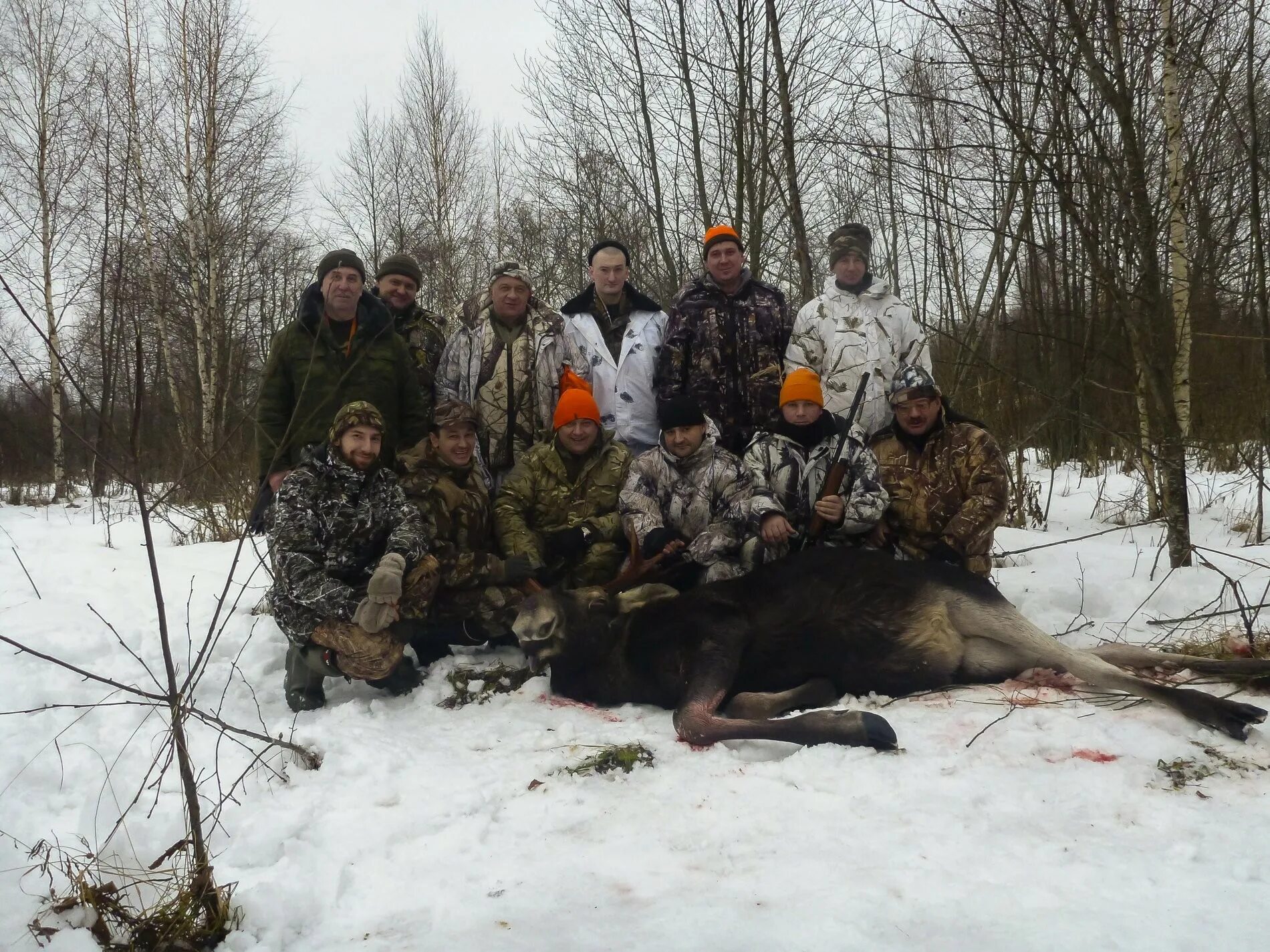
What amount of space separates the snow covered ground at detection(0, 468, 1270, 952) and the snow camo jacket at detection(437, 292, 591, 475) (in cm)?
170

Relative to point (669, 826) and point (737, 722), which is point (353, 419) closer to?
point (737, 722)

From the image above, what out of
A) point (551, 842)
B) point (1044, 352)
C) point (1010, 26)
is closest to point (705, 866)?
point (551, 842)

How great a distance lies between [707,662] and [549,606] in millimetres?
894

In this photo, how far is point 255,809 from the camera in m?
Result: 2.49

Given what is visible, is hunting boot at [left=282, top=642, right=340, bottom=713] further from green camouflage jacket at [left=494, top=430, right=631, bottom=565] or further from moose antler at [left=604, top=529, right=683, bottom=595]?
moose antler at [left=604, top=529, right=683, bottom=595]

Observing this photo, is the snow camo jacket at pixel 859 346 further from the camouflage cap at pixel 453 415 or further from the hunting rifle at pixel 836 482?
the camouflage cap at pixel 453 415

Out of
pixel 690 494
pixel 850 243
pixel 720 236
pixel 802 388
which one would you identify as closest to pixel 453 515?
pixel 690 494

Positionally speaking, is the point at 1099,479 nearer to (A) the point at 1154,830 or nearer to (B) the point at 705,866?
(A) the point at 1154,830

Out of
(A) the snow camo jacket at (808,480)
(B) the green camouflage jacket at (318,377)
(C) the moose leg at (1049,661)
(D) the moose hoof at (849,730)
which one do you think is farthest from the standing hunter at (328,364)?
(C) the moose leg at (1049,661)

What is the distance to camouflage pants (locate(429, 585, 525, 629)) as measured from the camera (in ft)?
14.2

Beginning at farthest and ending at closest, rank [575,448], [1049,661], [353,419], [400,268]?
[400,268]
[575,448]
[353,419]
[1049,661]

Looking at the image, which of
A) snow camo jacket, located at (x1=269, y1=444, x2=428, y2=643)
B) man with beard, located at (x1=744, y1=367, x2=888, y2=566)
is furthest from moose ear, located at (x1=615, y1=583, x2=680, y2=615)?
snow camo jacket, located at (x1=269, y1=444, x2=428, y2=643)

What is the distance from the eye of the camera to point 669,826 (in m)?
2.39

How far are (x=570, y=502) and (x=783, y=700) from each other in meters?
1.78
